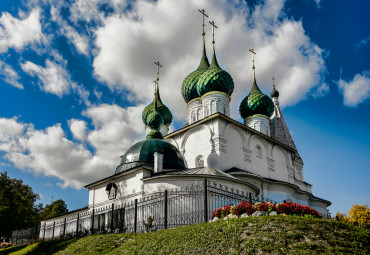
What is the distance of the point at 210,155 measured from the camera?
62.3 ft

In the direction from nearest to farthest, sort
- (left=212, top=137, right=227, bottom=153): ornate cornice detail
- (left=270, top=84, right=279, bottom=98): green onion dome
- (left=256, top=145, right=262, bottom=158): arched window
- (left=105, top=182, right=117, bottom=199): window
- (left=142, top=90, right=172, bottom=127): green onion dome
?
1. (left=105, top=182, right=117, bottom=199): window
2. (left=212, top=137, right=227, bottom=153): ornate cornice detail
3. (left=256, top=145, right=262, bottom=158): arched window
4. (left=142, top=90, right=172, bottom=127): green onion dome
5. (left=270, top=84, right=279, bottom=98): green onion dome

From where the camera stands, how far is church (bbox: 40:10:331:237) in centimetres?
1522

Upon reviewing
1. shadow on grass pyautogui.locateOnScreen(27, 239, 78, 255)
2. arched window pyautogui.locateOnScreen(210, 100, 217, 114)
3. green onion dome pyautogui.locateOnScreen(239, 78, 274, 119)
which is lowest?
shadow on grass pyautogui.locateOnScreen(27, 239, 78, 255)

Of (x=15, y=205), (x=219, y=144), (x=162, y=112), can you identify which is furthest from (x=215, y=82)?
(x=15, y=205)

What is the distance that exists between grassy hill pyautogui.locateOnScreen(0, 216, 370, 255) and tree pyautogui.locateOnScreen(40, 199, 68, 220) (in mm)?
A: 29710

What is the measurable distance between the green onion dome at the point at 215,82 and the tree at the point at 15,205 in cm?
1399

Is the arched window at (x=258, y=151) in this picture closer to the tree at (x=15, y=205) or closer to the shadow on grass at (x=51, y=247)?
the shadow on grass at (x=51, y=247)

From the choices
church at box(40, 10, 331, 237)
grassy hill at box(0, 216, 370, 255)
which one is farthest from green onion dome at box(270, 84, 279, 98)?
grassy hill at box(0, 216, 370, 255)

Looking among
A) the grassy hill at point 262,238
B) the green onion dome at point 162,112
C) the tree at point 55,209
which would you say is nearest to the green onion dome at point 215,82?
the green onion dome at point 162,112

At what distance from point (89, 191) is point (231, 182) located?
7.82 m

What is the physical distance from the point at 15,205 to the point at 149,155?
11982mm

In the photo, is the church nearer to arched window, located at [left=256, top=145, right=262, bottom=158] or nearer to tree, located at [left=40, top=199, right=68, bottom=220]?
arched window, located at [left=256, top=145, right=262, bottom=158]

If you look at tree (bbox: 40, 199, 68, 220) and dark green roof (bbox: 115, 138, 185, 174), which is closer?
dark green roof (bbox: 115, 138, 185, 174)

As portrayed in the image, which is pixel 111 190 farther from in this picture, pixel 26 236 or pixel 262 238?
pixel 262 238
